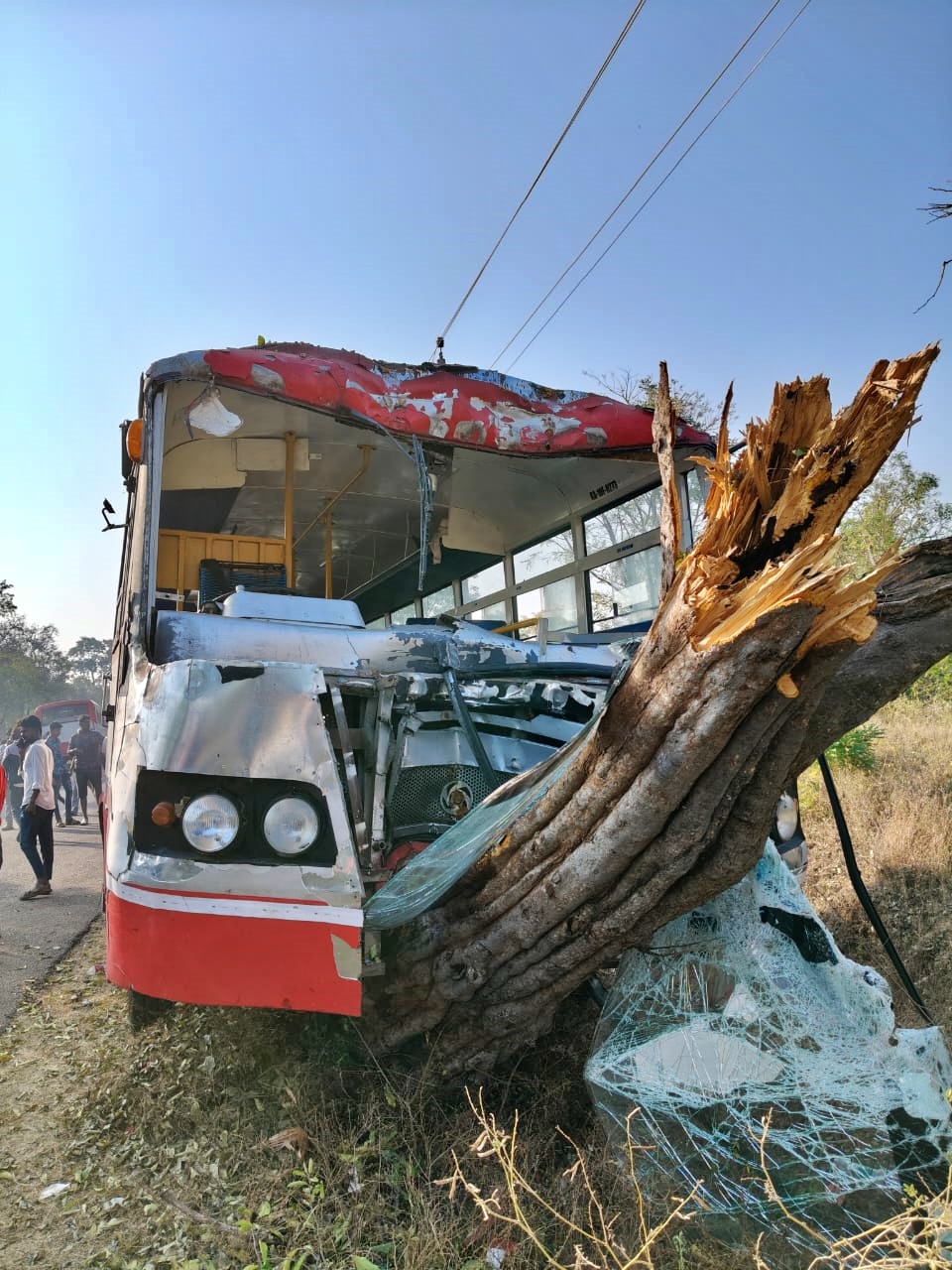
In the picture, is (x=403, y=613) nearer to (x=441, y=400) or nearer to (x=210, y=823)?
(x=441, y=400)

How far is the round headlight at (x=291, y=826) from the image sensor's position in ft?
7.59

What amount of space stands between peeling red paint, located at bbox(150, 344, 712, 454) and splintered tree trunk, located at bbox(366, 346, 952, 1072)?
199 centimetres

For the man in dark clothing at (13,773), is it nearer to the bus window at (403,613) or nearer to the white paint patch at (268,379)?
the bus window at (403,613)

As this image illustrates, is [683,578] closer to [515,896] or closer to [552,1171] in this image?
[515,896]

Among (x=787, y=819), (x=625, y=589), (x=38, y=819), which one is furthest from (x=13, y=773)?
(x=787, y=819)

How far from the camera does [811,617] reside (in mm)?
1496

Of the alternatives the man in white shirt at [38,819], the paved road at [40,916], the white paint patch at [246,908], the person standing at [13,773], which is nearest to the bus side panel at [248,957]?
the white paint patch at [246,908]

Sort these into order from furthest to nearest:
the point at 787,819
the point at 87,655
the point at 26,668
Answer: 1. the point at 87,655
2. the point at 26,668
3. the point at 787,819

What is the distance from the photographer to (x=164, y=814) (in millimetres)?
2328

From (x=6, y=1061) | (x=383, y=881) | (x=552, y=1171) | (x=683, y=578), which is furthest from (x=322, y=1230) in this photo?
(x=6, y=1061)

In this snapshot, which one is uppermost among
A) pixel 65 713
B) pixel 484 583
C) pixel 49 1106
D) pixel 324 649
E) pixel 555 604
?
pixel 484 583

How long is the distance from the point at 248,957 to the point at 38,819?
6153 mm

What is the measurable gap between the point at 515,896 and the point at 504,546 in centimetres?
374

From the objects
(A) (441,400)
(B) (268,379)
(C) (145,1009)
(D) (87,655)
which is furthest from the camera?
(D) (87,655)
